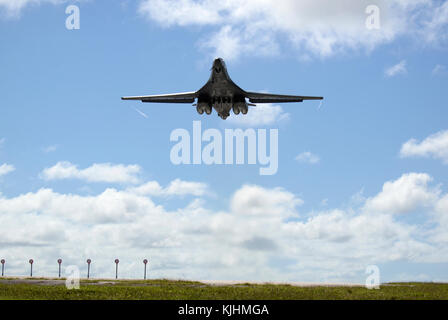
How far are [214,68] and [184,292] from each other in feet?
88.0

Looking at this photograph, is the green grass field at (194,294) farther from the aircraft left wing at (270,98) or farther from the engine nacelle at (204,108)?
the aircraft left wing at (270,98)

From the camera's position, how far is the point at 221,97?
189 ft

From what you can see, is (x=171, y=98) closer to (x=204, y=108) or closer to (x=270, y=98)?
(x=204, y=108)

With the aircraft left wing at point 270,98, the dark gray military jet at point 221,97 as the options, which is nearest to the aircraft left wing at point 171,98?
the dark gray military jet at point 221,97

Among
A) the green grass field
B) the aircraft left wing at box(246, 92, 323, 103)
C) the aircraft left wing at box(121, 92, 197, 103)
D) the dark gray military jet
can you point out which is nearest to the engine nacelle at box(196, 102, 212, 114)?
the dark gray military jet

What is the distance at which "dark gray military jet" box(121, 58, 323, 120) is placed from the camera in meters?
55.6

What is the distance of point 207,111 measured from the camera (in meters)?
58.6

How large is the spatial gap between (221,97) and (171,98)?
6.85 metres

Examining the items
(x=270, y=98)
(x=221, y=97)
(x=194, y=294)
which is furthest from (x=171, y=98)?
(x=194, y=294)

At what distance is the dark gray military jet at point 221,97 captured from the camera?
5559 centimetres
